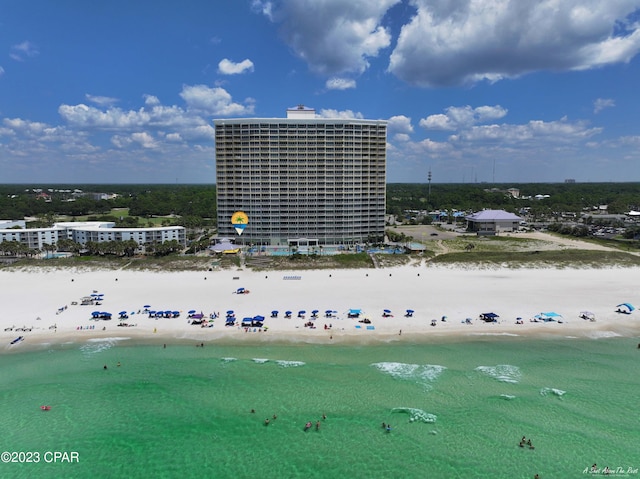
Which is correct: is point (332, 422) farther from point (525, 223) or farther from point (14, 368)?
point (525, 223)

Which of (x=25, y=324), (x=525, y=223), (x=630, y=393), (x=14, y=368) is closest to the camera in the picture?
(x=630, y=393)

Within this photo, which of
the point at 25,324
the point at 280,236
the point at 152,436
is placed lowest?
the point at 152,436

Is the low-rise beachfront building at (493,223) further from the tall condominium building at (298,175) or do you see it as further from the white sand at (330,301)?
the white sand at (330,301)

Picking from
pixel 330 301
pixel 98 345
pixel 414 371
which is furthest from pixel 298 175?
pixel 414 371

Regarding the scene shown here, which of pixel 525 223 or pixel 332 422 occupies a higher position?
pixel 525 223

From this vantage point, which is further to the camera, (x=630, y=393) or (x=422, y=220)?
(x=422, y=220)

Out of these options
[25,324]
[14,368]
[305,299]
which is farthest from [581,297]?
[25,324]

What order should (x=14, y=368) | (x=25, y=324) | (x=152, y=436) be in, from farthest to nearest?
(x=25, y=324) → (x=14, y=368) → (x=152, y=436)
